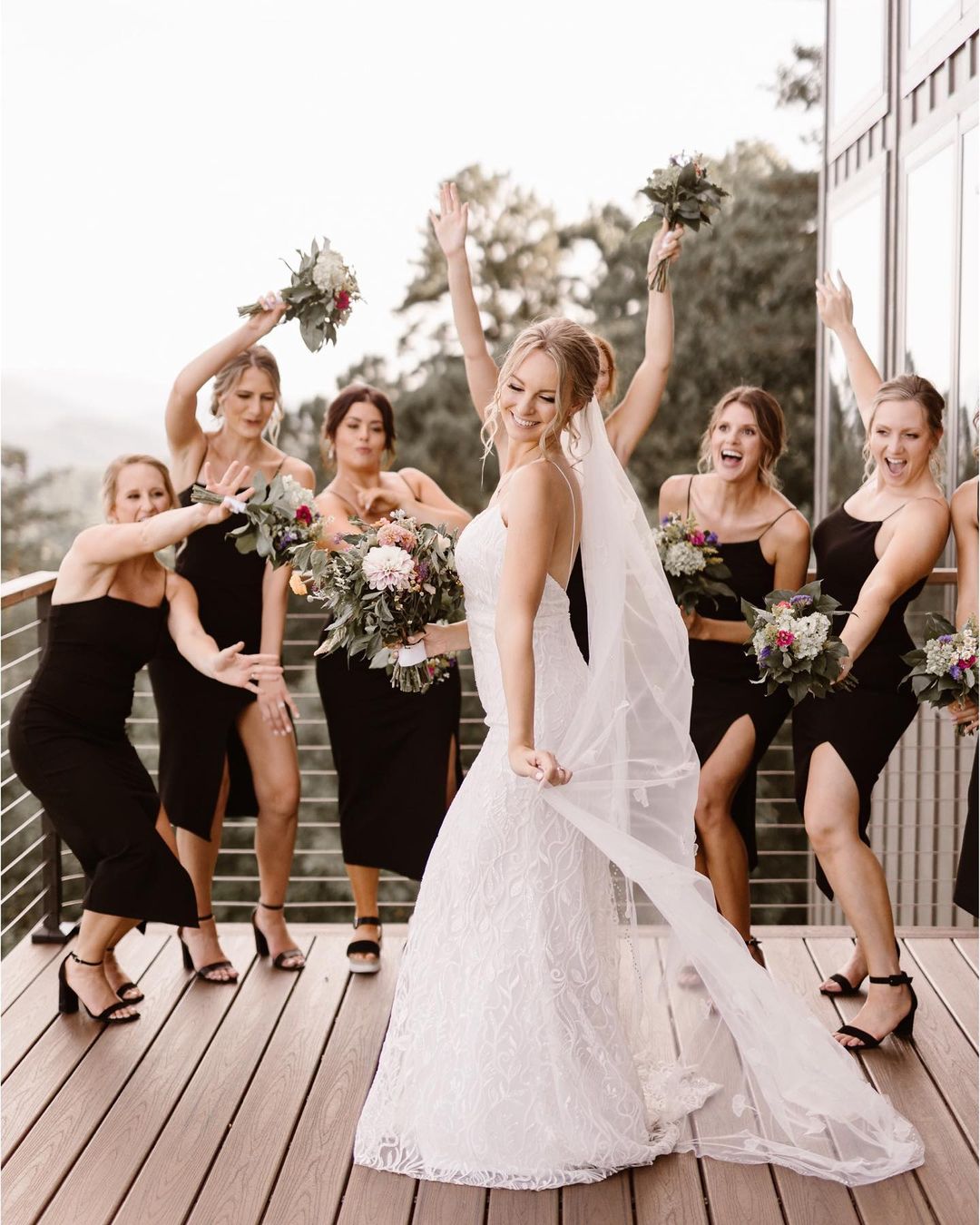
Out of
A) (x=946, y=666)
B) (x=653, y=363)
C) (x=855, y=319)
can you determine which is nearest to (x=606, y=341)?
(x=653, y=363)

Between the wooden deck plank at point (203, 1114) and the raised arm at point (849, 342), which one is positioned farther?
the raised arm at point (849, 342)

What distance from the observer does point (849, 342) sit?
4.05 m

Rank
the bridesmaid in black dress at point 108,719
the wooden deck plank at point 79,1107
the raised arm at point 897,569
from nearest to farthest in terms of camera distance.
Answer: the wooden deck plank at point 79,1107 → the raised arm at point 897,569 → the bridesmaid in black dress at point 108,719

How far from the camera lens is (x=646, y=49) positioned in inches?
680

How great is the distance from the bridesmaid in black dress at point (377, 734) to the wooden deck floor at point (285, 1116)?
1.19 ft

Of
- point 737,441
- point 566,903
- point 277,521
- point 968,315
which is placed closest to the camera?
point 566,903

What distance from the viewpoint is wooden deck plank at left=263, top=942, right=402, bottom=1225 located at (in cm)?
282

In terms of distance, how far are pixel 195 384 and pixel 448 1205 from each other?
2415 millimetres

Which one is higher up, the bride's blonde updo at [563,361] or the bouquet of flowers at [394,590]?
the bride's blonde updo at [563,361]

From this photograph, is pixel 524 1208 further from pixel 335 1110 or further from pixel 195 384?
pixel 195 384

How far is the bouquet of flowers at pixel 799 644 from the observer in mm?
3410

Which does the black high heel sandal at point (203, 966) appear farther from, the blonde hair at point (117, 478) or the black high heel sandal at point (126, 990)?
the blonde hair at point (117, 478)

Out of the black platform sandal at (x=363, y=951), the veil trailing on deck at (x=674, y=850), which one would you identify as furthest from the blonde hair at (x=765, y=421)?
the black platform sandal at (x=363, y=951)

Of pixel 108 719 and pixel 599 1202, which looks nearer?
pixel 599 1202
